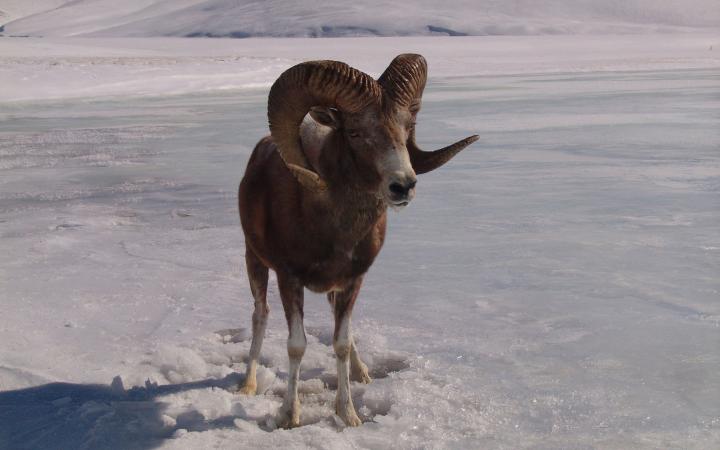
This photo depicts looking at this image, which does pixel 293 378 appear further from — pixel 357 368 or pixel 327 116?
pixel 327 116

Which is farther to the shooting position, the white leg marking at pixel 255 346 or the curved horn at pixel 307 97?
the white leg marking at pixel 255 346

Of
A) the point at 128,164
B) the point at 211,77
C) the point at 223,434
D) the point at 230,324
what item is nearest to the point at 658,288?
the point at 230,324

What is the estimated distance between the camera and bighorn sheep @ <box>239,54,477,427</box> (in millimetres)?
4145

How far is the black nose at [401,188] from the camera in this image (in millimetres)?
3918

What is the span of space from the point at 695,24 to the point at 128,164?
402ft

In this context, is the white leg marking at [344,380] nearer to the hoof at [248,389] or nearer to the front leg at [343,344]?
the front leg at [343,344]

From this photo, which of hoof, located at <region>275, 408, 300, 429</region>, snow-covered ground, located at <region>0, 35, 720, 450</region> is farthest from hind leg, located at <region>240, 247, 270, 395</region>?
hoof, located at <region>275, 408, 300, 429</region>

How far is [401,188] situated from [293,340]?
1.21 metres

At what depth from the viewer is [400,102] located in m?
4.27

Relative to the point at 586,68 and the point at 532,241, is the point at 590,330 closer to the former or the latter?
the point at 532,241

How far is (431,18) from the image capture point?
117 meters

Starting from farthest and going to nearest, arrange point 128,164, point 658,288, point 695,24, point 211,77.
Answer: point 695,24 < point 211,77 < point 128,164 < point 658,288

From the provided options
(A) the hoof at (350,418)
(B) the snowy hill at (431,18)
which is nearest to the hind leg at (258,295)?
(A) the hoof at (350,418)

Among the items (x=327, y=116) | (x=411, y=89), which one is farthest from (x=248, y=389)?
(x=411, y=89)
